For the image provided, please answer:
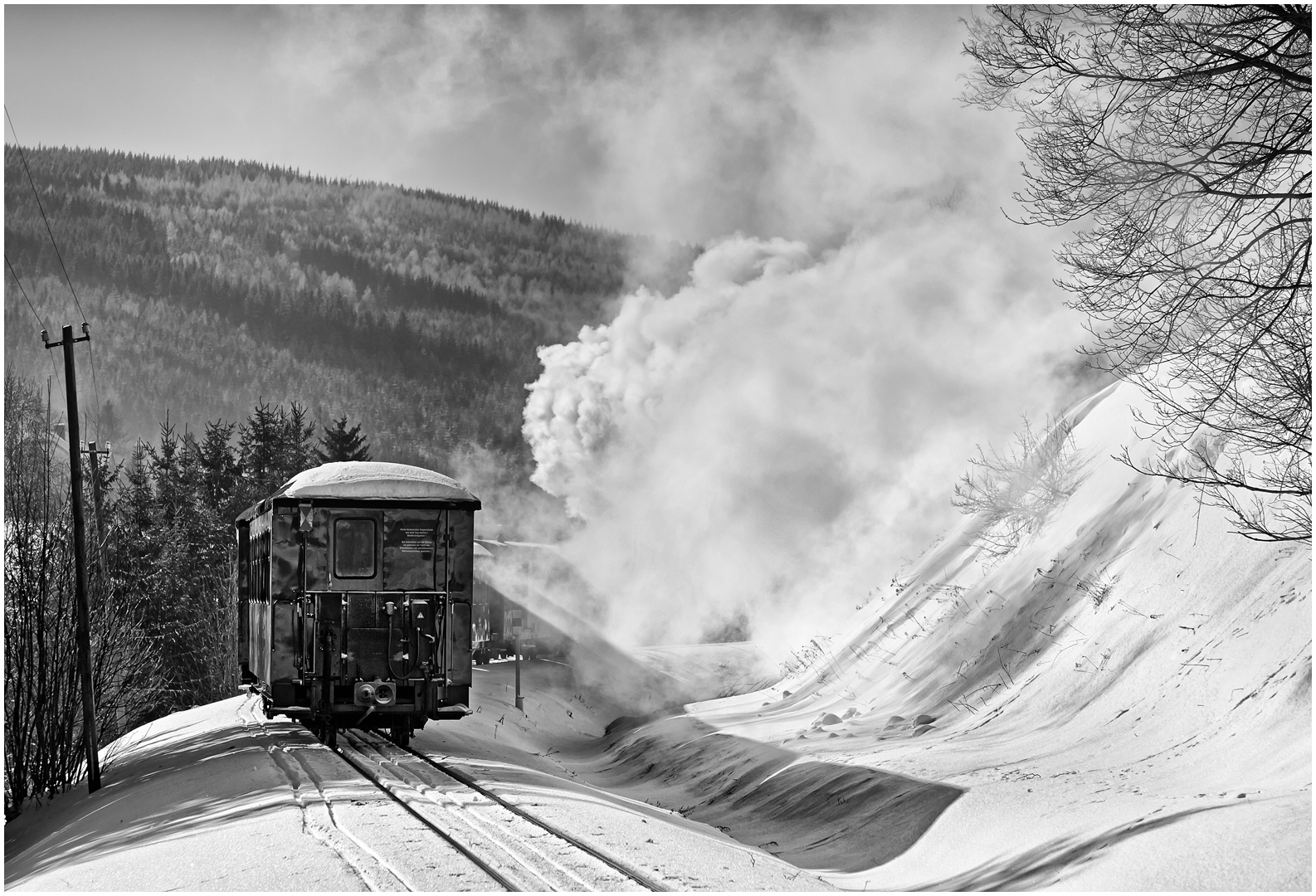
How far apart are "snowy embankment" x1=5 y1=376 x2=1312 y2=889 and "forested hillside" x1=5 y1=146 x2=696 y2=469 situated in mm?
93423

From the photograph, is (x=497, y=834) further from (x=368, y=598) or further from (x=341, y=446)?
(x=341, y=446)

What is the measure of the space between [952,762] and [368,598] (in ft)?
26.1

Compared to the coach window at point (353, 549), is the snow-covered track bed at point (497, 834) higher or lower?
lower

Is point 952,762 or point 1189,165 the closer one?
point 1189,165

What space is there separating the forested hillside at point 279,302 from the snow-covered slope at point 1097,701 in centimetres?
9322

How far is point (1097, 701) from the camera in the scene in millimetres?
14578

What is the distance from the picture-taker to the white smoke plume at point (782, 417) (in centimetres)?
3078

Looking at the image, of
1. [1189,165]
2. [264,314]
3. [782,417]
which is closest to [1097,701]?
[1189,165]

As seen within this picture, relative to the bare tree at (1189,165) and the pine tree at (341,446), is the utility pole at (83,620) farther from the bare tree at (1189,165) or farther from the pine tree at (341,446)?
the pine tree at (341,446)

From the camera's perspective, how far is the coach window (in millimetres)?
15180

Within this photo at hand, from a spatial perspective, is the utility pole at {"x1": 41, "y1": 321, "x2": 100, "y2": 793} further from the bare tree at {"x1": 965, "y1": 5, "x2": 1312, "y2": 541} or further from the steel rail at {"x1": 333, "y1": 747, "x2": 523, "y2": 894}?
the bare tree at {"x1": 965, "y1": 5, "x2": 1312, "y2": 541}

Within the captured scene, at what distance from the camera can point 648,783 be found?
19.8 meters

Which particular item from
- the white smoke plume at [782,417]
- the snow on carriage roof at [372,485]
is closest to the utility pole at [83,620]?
the snow on carriage roof at [372,485]

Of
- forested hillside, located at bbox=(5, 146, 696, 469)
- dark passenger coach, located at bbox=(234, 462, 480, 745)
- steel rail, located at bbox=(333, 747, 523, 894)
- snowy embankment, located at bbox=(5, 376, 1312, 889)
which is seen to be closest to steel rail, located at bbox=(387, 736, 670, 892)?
snowy embankment, located at bbox=(5, 376, 1312, 889)
